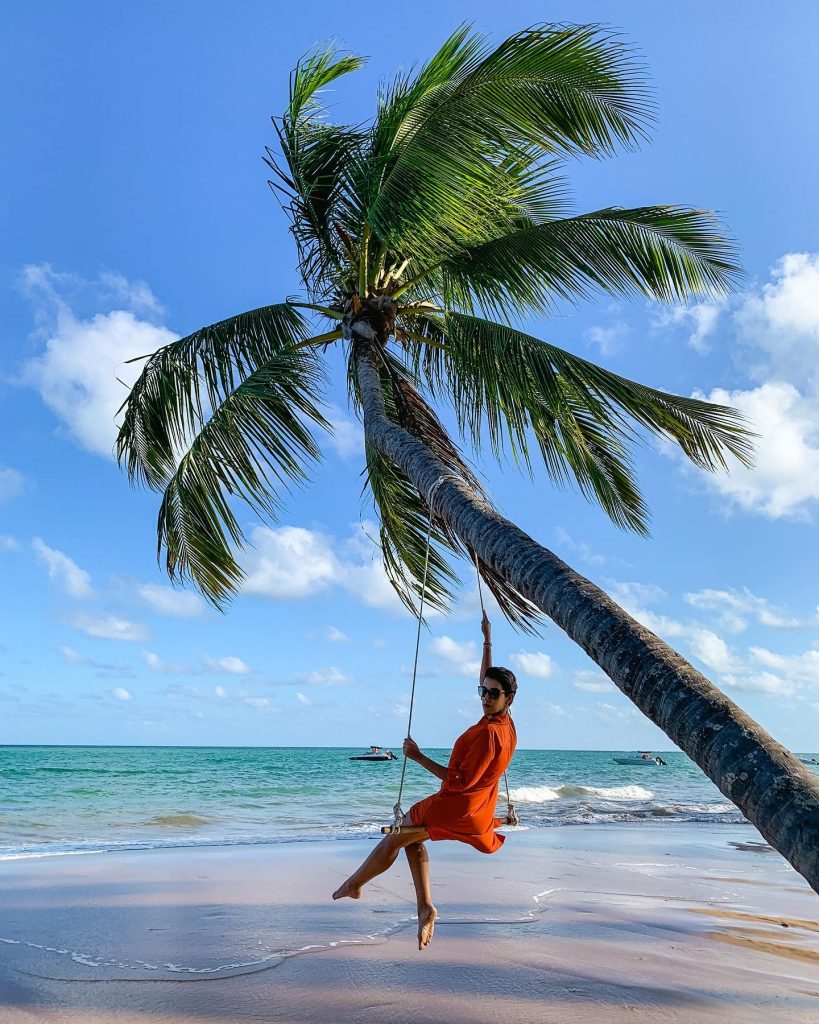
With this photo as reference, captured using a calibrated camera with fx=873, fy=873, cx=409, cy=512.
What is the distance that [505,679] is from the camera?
4266 mm

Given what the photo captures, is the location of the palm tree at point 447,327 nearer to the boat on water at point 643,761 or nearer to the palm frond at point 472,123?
the palm frond at point 472,123

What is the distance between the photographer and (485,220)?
5383mm

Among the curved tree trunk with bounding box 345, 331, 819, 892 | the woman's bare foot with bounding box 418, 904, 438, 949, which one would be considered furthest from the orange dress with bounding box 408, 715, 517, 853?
the curved tree trunk with bounding box 345, 331, 819, 892

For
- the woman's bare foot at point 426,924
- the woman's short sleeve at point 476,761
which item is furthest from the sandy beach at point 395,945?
the woman's short sleeve at point 476,761

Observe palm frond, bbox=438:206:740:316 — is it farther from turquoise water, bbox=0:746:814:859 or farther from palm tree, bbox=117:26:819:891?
turquoise water, bbox=0:746:814:859

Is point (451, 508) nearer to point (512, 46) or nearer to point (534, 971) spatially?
point (534, 971)

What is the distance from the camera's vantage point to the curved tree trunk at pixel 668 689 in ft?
7.17

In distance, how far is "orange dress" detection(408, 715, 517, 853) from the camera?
13.5ft

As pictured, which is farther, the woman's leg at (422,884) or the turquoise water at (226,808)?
the turquoise water at (226,808)

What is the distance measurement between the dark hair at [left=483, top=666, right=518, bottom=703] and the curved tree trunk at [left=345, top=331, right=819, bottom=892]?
0.57 meters

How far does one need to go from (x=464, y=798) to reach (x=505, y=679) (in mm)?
592

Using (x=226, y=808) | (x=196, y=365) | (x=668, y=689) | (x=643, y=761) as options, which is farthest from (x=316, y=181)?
(x=643, y=761)

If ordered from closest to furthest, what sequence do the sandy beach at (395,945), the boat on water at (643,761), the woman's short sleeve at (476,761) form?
the woman's short sleeve at (476,761)
the sandy beach at (395,945)
the boat on water at (643,761)

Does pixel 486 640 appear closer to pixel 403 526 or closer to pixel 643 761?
pixel 403 526
